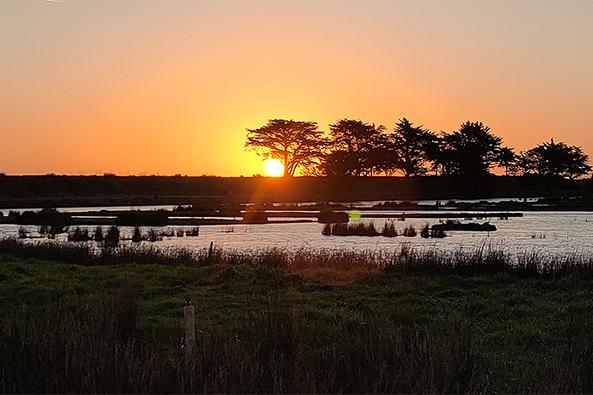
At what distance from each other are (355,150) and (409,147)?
6.93 m

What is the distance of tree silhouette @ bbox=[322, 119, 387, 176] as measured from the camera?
8819 centimetres

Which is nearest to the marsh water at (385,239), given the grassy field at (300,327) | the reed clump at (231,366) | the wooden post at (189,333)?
the grassy field at (300,327)

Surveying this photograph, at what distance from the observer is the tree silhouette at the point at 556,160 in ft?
296

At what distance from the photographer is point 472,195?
85812mm

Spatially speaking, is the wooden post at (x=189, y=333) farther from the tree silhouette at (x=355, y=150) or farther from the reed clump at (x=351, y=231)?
the tree silhouette at (x=355, y=150)

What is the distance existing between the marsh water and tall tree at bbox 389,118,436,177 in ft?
145

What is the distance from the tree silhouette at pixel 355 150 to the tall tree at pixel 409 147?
156cm

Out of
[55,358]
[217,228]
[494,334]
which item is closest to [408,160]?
[217,228]

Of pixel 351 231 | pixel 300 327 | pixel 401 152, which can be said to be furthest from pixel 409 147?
pixel 300 327

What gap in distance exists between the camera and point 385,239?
111ft

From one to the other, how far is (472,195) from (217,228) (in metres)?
52.2

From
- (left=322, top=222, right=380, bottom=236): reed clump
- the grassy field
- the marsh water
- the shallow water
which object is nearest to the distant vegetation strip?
the grassy field

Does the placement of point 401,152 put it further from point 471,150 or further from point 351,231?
point 351,231

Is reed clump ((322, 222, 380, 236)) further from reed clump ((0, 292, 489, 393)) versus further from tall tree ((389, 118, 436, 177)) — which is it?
tall tree ((389, 118, 436, 177))
